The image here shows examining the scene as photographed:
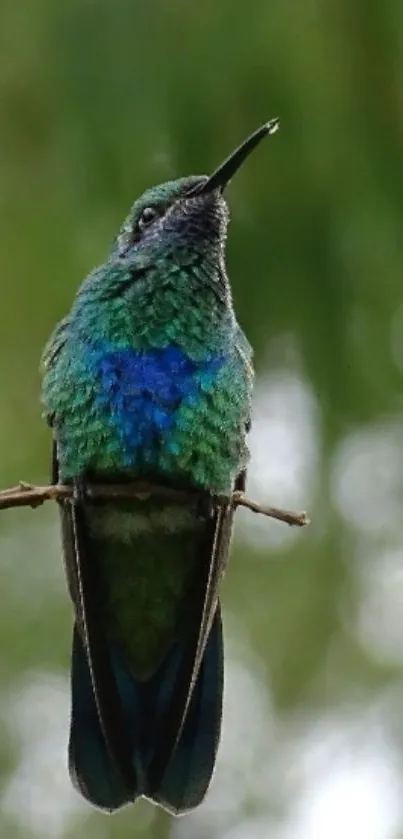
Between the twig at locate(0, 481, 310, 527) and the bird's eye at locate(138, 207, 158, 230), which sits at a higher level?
the bird's eye at locate(138, 207, 158, 230)

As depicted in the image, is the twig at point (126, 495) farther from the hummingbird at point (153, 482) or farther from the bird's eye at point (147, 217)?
the bird's eye at point (147, 217)

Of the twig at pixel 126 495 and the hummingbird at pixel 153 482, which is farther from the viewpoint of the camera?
the hummingbird at pixel 153 482

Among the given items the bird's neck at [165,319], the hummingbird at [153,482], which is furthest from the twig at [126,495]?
the bird's neck at [165,319]

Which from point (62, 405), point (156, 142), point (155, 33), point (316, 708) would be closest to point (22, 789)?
point (316, 708)

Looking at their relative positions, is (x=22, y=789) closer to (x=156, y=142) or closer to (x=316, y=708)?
(x=316, y=708)

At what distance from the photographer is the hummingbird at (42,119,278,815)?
8.26 ft

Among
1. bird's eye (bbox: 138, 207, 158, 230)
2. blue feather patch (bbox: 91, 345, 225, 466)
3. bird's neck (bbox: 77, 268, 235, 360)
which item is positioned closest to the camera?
blue feather patch (bbox: 91, 345, 225, 466)

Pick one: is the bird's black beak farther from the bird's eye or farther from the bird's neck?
the bird's neck

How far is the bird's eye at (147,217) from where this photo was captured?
299cm

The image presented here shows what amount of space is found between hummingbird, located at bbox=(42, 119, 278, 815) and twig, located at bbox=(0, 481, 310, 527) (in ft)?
0.07

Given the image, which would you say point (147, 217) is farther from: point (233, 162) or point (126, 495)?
point (126, 495)

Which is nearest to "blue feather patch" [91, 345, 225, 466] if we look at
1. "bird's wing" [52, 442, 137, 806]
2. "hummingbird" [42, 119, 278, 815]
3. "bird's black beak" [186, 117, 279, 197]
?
"hummingbird" [42, 119, 278, 815]

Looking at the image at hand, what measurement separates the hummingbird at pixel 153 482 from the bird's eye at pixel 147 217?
0.16 ft

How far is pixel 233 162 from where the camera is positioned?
8.55 ft
